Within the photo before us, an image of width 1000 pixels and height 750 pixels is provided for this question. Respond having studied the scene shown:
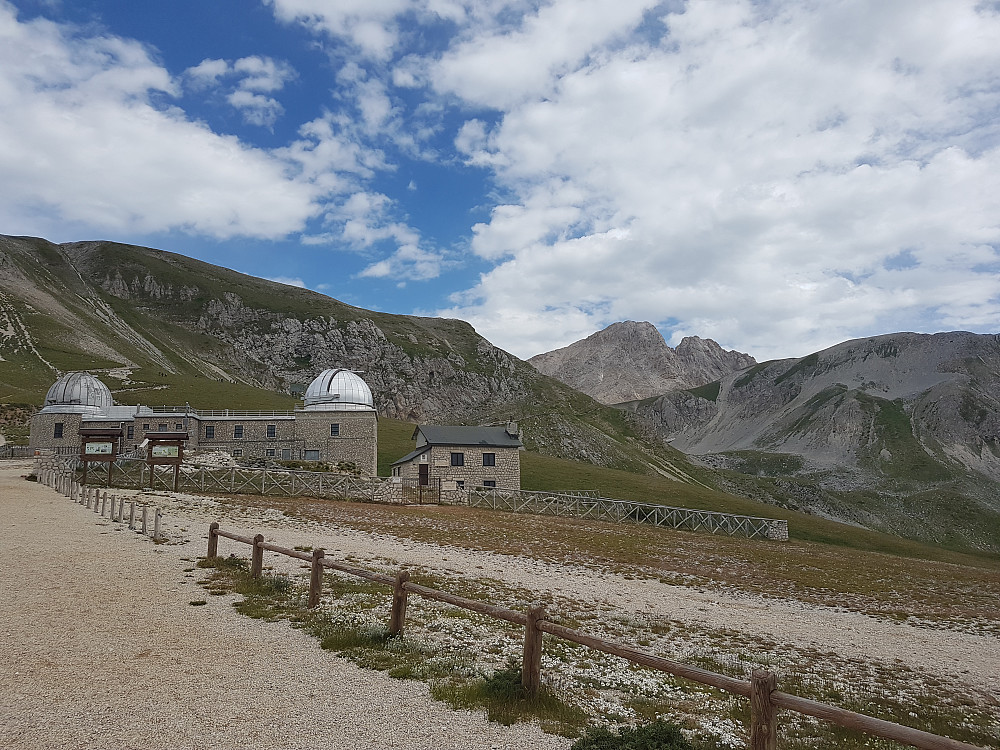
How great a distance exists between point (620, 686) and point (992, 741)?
21.0 feet

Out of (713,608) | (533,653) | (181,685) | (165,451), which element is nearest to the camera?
(181,685)

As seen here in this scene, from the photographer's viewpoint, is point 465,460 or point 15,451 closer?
point 465,460

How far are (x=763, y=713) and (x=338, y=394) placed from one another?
228 feet

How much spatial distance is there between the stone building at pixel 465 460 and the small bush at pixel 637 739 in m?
50.8

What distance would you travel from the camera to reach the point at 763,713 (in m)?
6.82

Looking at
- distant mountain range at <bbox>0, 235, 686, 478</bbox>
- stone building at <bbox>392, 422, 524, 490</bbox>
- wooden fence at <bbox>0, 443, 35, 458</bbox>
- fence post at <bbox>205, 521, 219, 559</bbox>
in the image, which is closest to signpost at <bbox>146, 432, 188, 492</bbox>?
stone building at <bbox>392, 422, 524, 490</bbox>

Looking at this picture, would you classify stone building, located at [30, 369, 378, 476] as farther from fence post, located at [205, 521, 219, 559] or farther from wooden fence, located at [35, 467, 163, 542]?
fence post, located at [205, 521, 219, 559]

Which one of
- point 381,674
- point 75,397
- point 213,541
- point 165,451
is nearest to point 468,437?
point 165,451

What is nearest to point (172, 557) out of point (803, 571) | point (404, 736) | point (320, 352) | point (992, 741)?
point (404, 736)

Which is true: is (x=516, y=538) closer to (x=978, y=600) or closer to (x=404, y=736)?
(x=978, y=600)

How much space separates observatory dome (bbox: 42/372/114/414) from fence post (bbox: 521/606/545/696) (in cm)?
7785

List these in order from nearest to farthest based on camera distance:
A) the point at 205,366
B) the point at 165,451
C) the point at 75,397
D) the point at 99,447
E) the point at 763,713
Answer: the point at 763,713
the point at 165,451
the point at 99,447
the point at 75,397
the point at 205,366

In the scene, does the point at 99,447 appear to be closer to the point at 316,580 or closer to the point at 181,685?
the point at 316,580

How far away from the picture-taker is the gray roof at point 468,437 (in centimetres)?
6009
